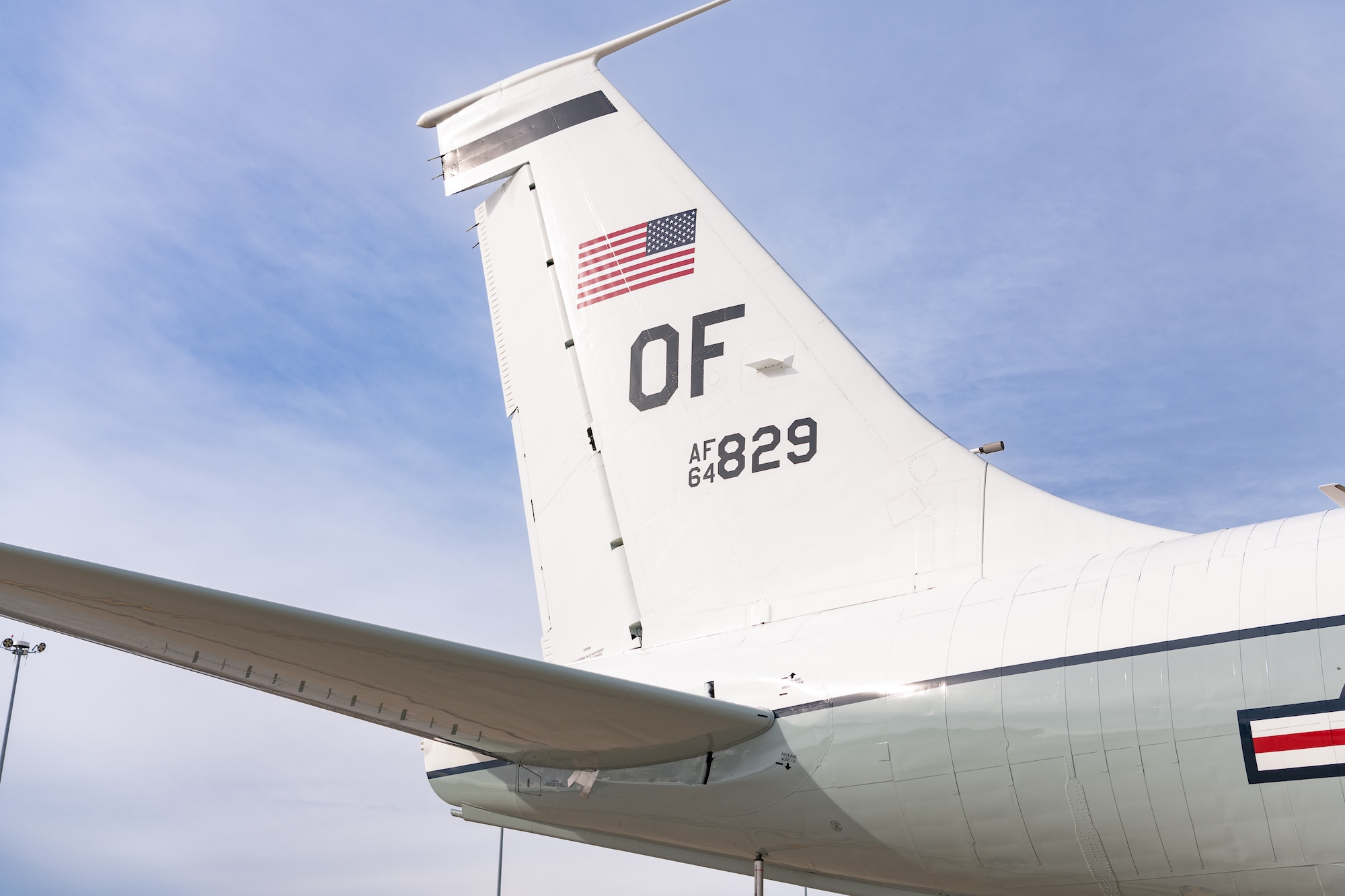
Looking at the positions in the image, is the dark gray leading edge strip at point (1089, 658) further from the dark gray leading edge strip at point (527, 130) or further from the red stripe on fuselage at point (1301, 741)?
the dark gray leading edge strip at point (527, 130)

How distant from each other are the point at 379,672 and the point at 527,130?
21.5 ft

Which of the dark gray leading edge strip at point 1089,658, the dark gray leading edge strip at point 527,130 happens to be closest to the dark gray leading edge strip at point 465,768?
the dark gray leading edge strip at point 1089,658

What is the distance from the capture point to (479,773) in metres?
7.99

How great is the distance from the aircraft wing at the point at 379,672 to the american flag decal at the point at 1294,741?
265 cm

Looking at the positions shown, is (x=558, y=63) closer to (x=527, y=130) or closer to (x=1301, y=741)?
(x=527, y=130)

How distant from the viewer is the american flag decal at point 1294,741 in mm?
5406

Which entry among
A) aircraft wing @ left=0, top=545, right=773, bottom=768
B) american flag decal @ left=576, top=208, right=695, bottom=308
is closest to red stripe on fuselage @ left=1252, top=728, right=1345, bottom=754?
aircraft wing @ left=0, top=545, right=773, bottom=768

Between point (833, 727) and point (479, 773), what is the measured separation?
263 cm

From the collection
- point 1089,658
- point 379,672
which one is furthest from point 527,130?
point 1089,658

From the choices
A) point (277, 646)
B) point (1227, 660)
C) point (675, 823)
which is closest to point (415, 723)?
point (277, 646)

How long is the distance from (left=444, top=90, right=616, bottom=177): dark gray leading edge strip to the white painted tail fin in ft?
0.07

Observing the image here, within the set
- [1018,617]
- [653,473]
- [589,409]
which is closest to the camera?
[1018,617]

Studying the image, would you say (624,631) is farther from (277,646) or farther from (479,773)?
(277,646)

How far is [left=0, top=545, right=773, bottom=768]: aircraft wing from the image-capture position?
208 inches
